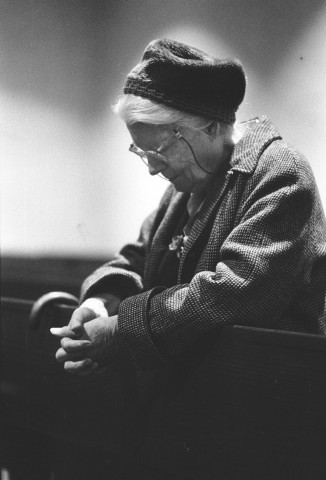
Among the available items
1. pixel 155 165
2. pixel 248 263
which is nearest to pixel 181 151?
pixel 155 165

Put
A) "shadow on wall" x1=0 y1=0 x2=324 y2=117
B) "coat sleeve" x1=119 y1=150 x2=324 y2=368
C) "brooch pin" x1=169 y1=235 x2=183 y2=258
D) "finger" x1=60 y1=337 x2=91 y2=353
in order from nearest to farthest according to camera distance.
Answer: "coat sleeve" x1=119 y1=150 x2=324 y2=368
"finger" x1=60 y1=337 x2=91 y2=353
"brooch pin" x1=169 y1=235 x2=183 y2=258
"shadow on wall" x1=0 y1=0 x2=324 y2=117

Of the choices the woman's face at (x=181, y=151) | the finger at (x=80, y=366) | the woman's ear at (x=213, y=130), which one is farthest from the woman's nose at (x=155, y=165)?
the finger at (x=80, y=366)

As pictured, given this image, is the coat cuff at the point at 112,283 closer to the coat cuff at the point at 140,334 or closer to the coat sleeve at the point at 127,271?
the coat sleeve at the point at 127,271

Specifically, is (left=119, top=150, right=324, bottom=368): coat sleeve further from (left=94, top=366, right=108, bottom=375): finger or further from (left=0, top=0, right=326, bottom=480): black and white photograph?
(left=94, top=366, right=108, bottom=375): finger

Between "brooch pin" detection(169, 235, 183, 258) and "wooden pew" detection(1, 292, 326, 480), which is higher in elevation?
"brooch pin" detection(169, 235, 183, 258)

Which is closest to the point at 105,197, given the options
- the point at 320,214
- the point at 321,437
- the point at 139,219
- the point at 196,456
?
the point at 139,219

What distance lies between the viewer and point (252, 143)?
1.30 meters

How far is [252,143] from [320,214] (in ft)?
0.79

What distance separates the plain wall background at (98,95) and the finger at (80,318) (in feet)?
2.46

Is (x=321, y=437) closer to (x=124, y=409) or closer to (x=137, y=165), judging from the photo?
(x=124, y=409)

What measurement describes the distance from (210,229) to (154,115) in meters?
0.31

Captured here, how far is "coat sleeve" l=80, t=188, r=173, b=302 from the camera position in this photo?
1.51 meters

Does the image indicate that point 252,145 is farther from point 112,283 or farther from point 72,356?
point 72,356

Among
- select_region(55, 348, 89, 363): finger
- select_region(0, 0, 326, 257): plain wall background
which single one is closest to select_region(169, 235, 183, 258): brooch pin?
select_region(55, 348, 89, 363): finger
